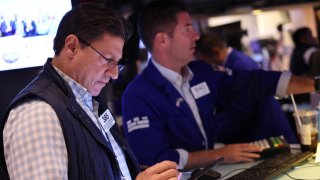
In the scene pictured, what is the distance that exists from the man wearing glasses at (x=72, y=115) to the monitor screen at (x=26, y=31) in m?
0.30

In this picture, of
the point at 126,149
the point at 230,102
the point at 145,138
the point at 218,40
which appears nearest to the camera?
the point at 126,149

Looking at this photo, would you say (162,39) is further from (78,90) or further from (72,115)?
(72,115)

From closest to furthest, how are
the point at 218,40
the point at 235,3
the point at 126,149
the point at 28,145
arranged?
the point at 28,145 → the point at 126,149 → the point at 218,40 → the point at 235,3

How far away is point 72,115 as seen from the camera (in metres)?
1.22

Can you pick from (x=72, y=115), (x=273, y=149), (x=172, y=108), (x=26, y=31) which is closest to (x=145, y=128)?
(x=172, y=108)

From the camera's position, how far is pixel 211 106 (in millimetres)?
2316

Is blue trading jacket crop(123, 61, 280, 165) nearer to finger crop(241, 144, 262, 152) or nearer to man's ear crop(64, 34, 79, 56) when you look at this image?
finger crop(241, 144, 262, 152)

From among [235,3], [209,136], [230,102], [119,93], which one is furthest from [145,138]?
[235,3]

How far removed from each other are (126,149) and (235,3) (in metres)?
6.34

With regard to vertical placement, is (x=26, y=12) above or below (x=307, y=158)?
above

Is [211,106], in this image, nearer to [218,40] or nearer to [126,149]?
[126,149]

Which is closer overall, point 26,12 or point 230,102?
point 26,12

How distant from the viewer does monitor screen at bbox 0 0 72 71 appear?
5.11 feet

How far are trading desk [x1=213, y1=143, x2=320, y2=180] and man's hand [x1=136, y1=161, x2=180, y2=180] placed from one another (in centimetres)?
52
